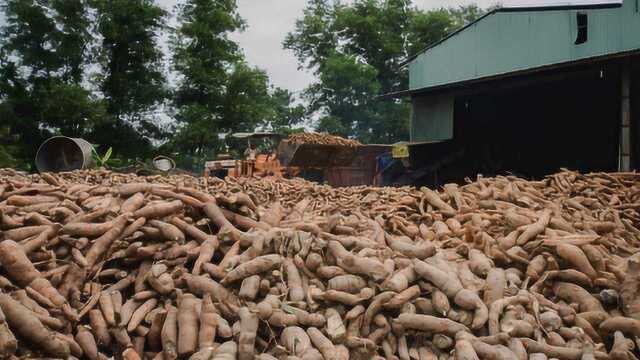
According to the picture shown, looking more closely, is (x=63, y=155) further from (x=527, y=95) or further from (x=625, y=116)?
(x=625, y=116)

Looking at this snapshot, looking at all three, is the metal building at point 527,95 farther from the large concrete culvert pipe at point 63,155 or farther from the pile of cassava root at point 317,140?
the large concrete culvert pipe at point 63,155

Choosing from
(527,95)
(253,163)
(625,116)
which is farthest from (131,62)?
(625,116)

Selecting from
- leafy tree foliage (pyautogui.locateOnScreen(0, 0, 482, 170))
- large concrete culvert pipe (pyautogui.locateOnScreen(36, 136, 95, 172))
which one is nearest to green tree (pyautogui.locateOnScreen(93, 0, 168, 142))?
leafy tree foliage (pyautogui.locateOnScreen(0, 0, 482, 170))

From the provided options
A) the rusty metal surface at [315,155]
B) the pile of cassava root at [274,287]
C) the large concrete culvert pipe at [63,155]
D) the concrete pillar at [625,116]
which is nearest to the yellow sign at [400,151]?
the rusty metal surface at [315,155]

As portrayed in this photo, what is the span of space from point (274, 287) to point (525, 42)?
16.1 metres

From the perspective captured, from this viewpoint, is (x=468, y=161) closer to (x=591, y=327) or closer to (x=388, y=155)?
(x=388, y=155)

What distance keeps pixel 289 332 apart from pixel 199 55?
27.9m

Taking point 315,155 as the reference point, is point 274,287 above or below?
below

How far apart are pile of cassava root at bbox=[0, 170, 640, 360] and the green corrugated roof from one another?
10.6 m

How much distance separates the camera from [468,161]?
19766mm

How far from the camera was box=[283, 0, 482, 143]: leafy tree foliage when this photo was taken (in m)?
37.5

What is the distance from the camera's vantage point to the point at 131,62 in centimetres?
2956

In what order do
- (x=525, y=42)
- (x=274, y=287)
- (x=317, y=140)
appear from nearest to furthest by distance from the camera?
(x=274, y=287)
(x=317, y=140)
(x=525, y=42)

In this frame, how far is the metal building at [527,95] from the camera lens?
1475 cm
